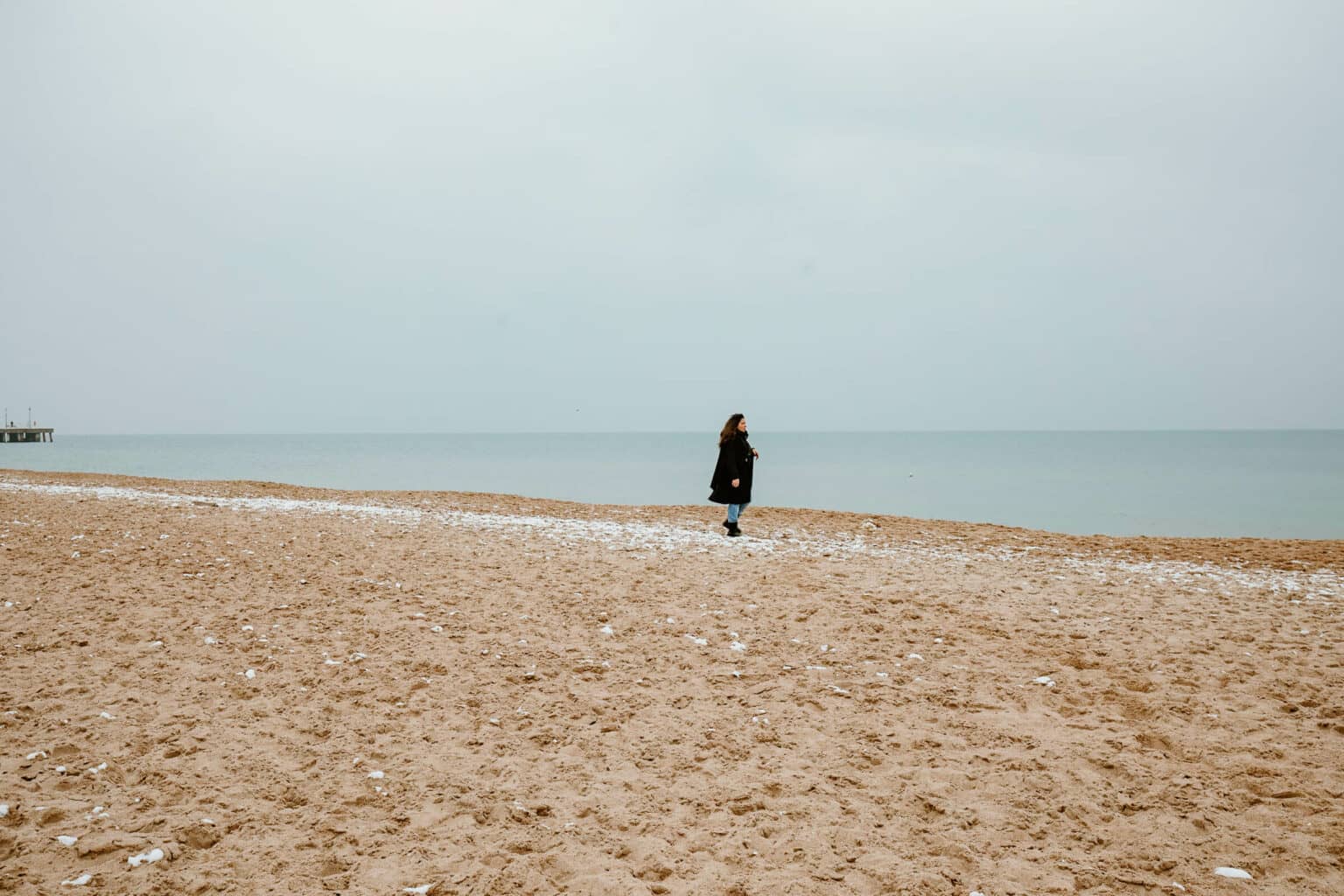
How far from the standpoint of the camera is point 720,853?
12.9 ft

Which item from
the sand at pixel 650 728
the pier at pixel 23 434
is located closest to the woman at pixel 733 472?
the sand at pixel 650 728

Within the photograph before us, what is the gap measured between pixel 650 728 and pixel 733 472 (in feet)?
29.9

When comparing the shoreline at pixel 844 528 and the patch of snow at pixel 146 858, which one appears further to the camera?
the shoreline at pixel 844 528

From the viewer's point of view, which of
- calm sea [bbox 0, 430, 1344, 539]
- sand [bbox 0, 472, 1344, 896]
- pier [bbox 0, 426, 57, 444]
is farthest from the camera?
pier [bbox 0, 426, 57, 444]

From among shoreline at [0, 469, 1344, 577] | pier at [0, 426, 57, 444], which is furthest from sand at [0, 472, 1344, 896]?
pier at [0, 426, 57, 444]

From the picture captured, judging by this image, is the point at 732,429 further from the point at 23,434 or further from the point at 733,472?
the point at 23,434

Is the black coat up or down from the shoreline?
up

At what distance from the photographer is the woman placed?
14.3 meters

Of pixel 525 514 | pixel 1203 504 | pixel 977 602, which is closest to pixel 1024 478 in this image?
pixel 1203 504

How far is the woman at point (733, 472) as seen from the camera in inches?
564

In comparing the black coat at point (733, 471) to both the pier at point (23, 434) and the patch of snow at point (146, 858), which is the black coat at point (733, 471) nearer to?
the patch of snow at point (146, 858)

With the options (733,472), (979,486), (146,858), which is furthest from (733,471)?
(979,486)

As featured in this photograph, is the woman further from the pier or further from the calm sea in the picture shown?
the pier

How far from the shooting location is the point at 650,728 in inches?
213
